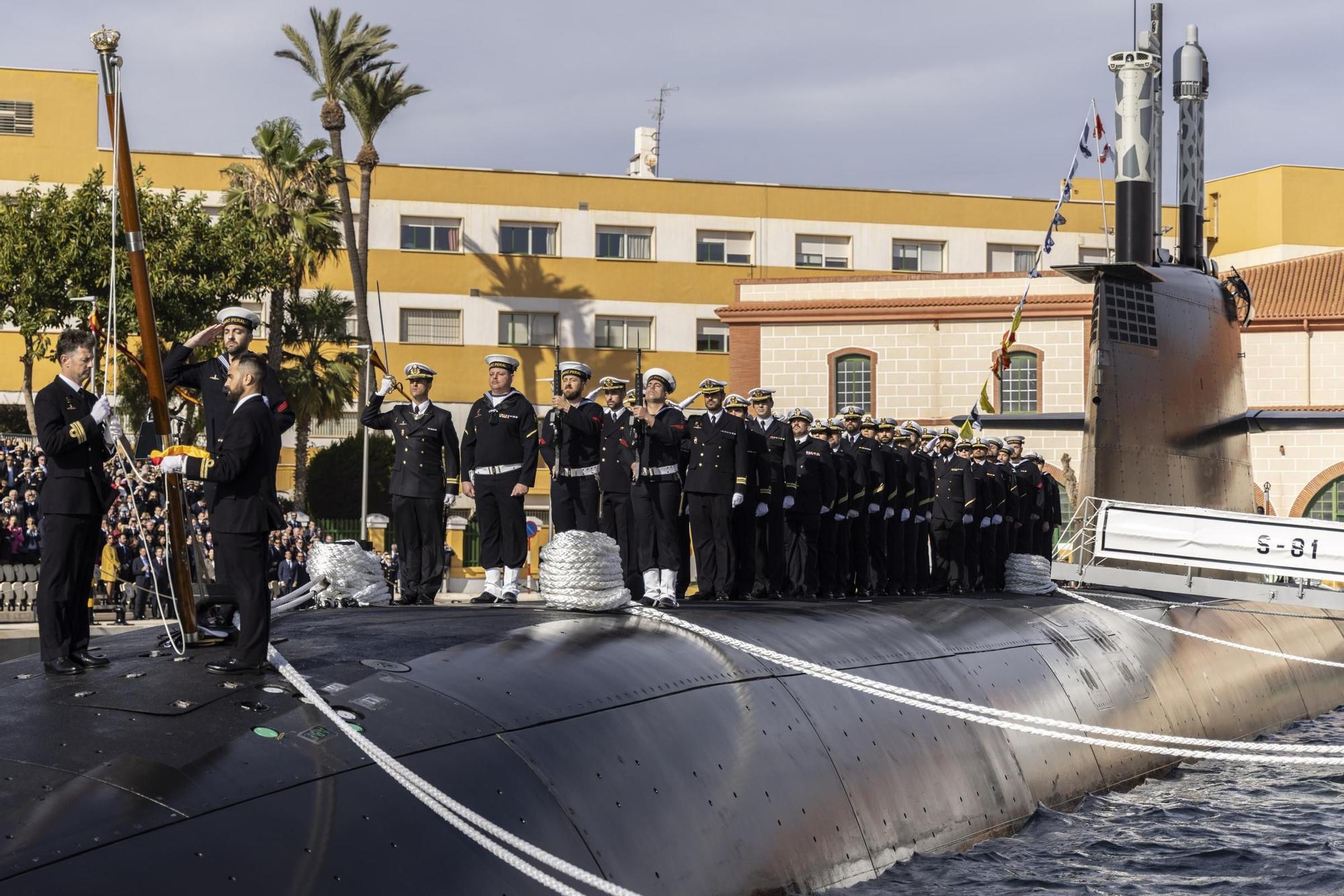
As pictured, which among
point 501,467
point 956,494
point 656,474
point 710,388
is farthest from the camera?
point 956,494

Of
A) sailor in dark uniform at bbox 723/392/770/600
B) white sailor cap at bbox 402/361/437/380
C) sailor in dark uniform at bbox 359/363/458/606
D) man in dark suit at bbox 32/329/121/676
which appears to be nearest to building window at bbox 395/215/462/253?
sailor in dark uniform at bbox 723/392/770/600

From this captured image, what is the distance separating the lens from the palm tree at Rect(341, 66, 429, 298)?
4266 cm

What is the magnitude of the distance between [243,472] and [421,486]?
554 cm

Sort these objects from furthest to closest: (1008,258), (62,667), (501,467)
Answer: (1008,258) → (501,467) → (62,667)

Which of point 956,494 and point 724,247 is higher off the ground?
point 724,247

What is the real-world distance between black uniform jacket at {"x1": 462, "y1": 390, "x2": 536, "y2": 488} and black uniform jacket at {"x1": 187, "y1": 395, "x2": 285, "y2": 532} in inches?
211

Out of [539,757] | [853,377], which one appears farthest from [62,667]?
[853,377]

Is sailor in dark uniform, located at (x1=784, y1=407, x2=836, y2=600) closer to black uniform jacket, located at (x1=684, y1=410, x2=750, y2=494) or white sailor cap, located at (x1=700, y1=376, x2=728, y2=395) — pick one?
white sailor cap, located at (x1=700, y1=376, x2=728, y2=395)

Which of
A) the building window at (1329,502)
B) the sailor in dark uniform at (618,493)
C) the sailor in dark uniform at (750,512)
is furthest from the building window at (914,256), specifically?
the sailor in dark uniform at (618,493)

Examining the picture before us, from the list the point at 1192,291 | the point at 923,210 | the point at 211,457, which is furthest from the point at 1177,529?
the point at 923,210

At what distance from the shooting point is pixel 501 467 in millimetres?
11836

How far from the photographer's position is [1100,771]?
10.6 metres

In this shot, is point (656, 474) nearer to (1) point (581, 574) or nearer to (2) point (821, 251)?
(1) point (581, 574)

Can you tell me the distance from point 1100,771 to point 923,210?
139 ft
